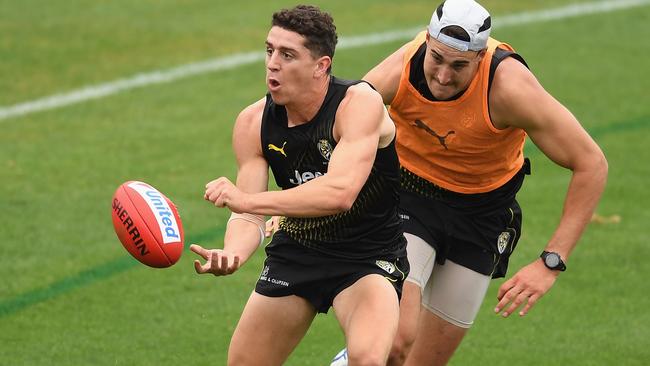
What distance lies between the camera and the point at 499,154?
7.86 metres

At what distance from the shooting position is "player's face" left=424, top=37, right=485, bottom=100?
746 centimetres

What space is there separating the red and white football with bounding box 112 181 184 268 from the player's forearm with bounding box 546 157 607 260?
7.08ft

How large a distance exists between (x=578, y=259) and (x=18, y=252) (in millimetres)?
4687

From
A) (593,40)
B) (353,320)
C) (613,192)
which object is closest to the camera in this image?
(353,320)

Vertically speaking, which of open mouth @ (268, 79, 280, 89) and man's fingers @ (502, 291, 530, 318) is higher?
open mouth @ (268, 79, 280, 89)

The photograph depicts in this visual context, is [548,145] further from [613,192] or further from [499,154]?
[613,192]

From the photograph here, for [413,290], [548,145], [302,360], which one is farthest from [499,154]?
[302,360]

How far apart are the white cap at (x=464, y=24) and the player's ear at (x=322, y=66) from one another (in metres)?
0.81

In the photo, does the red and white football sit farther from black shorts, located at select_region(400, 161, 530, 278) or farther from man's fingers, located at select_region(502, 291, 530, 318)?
man's fingers, located at select_region(502, 291, 530, 318)

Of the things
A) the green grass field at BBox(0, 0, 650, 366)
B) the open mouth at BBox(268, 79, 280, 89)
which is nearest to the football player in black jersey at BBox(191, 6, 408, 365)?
the open mouth at BBox(268, 79, 280, 89)

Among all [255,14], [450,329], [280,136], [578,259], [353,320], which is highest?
[280,136]

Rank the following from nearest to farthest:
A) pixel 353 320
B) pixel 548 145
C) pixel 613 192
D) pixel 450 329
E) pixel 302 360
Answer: pixel 353 320
pixel 548 145
pixel 450 329
pixel 302 360
pixel 613 192

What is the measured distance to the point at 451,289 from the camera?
26.3ft

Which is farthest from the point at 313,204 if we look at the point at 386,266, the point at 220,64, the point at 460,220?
the point at 220,64
